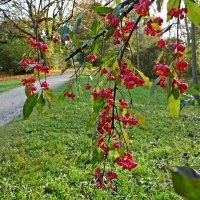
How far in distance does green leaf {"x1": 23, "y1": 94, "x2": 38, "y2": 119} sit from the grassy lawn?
253cm

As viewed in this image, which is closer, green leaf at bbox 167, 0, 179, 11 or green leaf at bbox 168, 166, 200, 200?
green leaf at bbox 168, 166, 200, 200

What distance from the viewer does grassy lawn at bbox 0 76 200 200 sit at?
386cm

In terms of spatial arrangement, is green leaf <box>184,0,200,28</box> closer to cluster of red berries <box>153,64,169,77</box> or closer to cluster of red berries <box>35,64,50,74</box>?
cluster of red berries <box>153,64,169,77</box>

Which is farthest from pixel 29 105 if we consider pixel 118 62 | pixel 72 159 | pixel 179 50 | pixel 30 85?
pixel 72 159

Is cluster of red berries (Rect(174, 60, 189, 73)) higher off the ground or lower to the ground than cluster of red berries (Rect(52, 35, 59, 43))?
lower

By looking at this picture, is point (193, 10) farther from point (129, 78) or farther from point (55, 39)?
point (55, 39)

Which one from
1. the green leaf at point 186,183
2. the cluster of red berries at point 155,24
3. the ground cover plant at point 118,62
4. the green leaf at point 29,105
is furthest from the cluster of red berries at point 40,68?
the green leaf at point 186,183

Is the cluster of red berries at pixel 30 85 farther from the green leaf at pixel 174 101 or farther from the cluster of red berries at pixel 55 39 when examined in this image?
the green leaf at pixel 174 101

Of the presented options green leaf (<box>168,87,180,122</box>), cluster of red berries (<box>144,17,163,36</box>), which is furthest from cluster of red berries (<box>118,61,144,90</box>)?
green leaf (<box>168,87,180,122</box>)

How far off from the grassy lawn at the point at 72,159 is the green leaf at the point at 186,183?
10.3ft

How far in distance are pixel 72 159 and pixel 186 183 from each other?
4.93m

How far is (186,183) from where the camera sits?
232 mm

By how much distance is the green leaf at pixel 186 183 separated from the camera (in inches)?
9.1

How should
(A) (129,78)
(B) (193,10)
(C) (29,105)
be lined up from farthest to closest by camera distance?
(A) (129,78), (C) (29,105), (B) (193,10)
